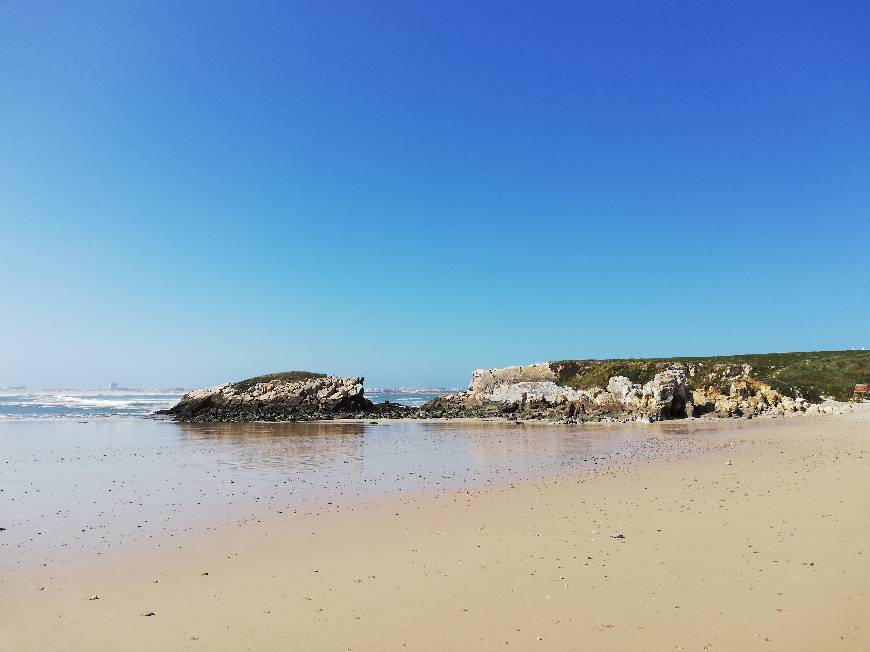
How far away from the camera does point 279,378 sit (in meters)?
65.1

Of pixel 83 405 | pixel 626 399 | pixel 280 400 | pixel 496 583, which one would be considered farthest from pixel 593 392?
pixel 83 405

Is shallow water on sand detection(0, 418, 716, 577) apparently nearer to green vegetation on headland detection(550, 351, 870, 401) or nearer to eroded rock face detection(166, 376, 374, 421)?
eroded rock face detection(166, 376, 374, 421)

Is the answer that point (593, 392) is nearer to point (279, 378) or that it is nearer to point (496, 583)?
point (279, 378)

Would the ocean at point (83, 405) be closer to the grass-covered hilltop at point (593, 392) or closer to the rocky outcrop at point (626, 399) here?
the grass-covered hilltop at point (593, 392)

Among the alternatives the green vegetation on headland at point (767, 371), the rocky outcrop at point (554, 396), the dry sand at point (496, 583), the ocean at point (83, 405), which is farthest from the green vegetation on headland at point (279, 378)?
the dry sand at point (496, 583)

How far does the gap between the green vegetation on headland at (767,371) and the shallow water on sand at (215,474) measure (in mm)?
23241

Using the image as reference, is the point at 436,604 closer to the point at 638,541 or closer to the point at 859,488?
the point at 638,541

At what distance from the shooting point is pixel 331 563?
318 inches

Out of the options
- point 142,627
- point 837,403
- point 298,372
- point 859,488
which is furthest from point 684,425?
point 298,372

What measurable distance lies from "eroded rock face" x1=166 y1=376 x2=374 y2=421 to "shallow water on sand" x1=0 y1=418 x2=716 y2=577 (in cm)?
2134

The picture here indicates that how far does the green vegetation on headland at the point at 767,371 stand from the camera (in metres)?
47.8

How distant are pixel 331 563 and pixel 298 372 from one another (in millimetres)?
60591

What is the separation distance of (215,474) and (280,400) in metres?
44.3

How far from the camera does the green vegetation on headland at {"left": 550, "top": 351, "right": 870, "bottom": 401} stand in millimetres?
47781
